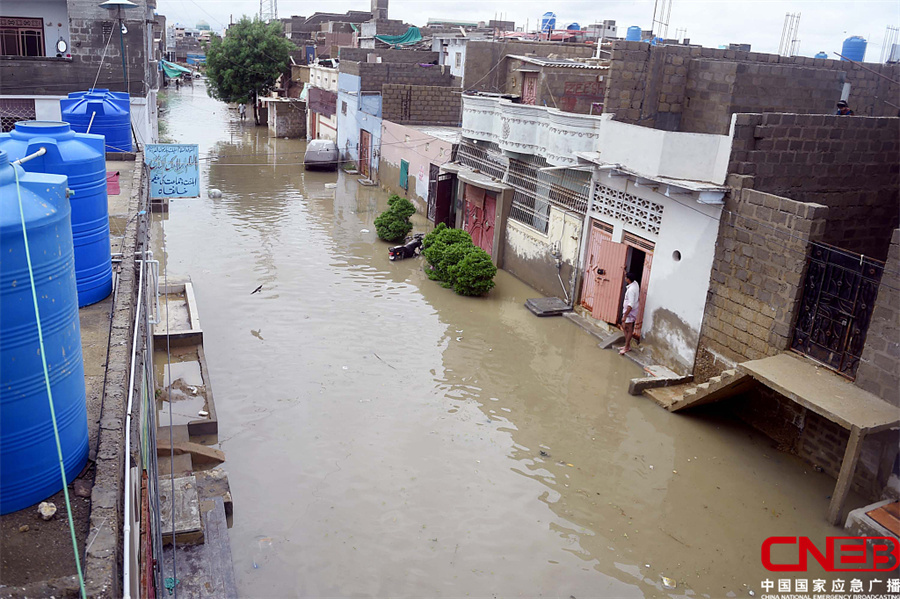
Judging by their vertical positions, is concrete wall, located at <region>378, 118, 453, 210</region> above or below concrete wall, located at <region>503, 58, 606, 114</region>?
below

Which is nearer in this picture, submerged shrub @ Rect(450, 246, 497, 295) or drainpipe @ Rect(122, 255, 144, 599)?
drainpipe @ Rect(122, 255, 144, 599)

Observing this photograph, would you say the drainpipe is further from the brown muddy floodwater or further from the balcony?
the balcony

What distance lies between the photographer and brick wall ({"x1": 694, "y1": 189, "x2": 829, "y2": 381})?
31.6 feet

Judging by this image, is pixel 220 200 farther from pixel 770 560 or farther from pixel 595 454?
pixel 770 560

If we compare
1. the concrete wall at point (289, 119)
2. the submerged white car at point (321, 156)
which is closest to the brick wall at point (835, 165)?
the submerged white car at point (321, 156)

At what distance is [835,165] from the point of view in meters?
11.5

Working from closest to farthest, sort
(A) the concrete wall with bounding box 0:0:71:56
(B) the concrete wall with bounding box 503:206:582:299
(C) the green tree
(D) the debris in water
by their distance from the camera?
(D) the debris in water, (B) the concrete wall with bounding box 503:206:582:299, (A) the concrete wall with bounding box 0:0:71:56, (C) the green tree

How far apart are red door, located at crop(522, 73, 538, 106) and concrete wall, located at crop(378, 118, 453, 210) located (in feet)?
8.55

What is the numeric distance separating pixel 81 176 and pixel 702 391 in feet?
28.0

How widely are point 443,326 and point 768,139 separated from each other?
6.76 metres

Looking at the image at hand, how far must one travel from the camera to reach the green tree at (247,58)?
40625 millimetres

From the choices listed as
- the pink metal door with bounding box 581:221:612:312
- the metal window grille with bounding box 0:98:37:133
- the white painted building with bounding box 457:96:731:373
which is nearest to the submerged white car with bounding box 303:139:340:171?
the metal window grille with bounding box 0:98:37:133

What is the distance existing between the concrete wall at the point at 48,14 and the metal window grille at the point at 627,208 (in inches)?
658

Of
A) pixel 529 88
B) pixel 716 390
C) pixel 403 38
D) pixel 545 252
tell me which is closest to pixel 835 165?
pixel 716 390
